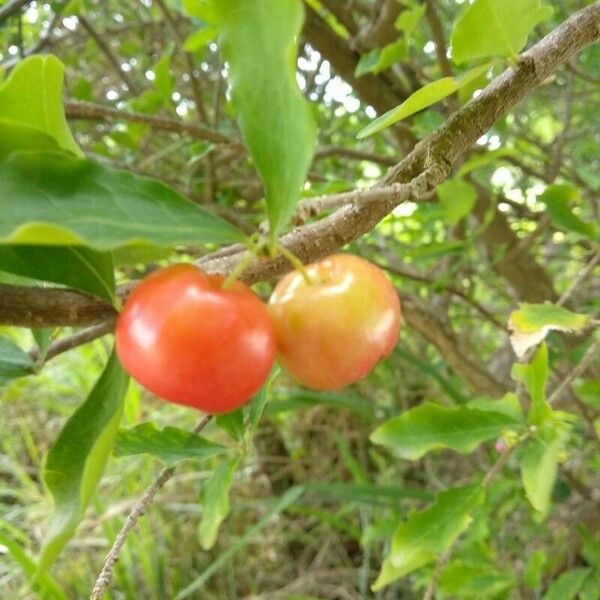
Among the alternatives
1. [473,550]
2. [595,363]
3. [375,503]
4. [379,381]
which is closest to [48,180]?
[473,550]

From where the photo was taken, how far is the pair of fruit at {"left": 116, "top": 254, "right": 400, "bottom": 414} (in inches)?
13.4

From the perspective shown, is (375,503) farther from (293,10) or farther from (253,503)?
(293,10)

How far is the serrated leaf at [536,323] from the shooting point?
669 millimetres

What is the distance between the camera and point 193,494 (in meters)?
1.97

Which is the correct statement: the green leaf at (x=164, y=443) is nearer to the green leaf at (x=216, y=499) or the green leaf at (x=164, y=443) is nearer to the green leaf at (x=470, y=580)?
the green leaf at (x=216, y=499)

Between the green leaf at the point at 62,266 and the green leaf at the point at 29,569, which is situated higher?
the green leaf at the point at 62,266

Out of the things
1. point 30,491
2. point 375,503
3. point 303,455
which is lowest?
point 303,455

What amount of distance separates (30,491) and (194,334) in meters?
1.80

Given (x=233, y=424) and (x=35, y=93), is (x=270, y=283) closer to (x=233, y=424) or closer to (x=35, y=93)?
(x=233, y=424)

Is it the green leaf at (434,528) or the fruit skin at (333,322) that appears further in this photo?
the green leaf at (434,528)

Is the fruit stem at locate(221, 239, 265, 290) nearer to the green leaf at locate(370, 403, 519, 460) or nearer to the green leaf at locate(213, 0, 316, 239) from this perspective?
the green leaf at locate(213, 0, 316, 239)

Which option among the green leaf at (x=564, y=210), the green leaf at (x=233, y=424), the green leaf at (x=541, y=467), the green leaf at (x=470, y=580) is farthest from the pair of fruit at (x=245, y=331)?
the green leaf at (x=470, y=580)

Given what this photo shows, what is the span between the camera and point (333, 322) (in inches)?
15.0

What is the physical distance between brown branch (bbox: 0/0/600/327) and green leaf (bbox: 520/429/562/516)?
350mm
